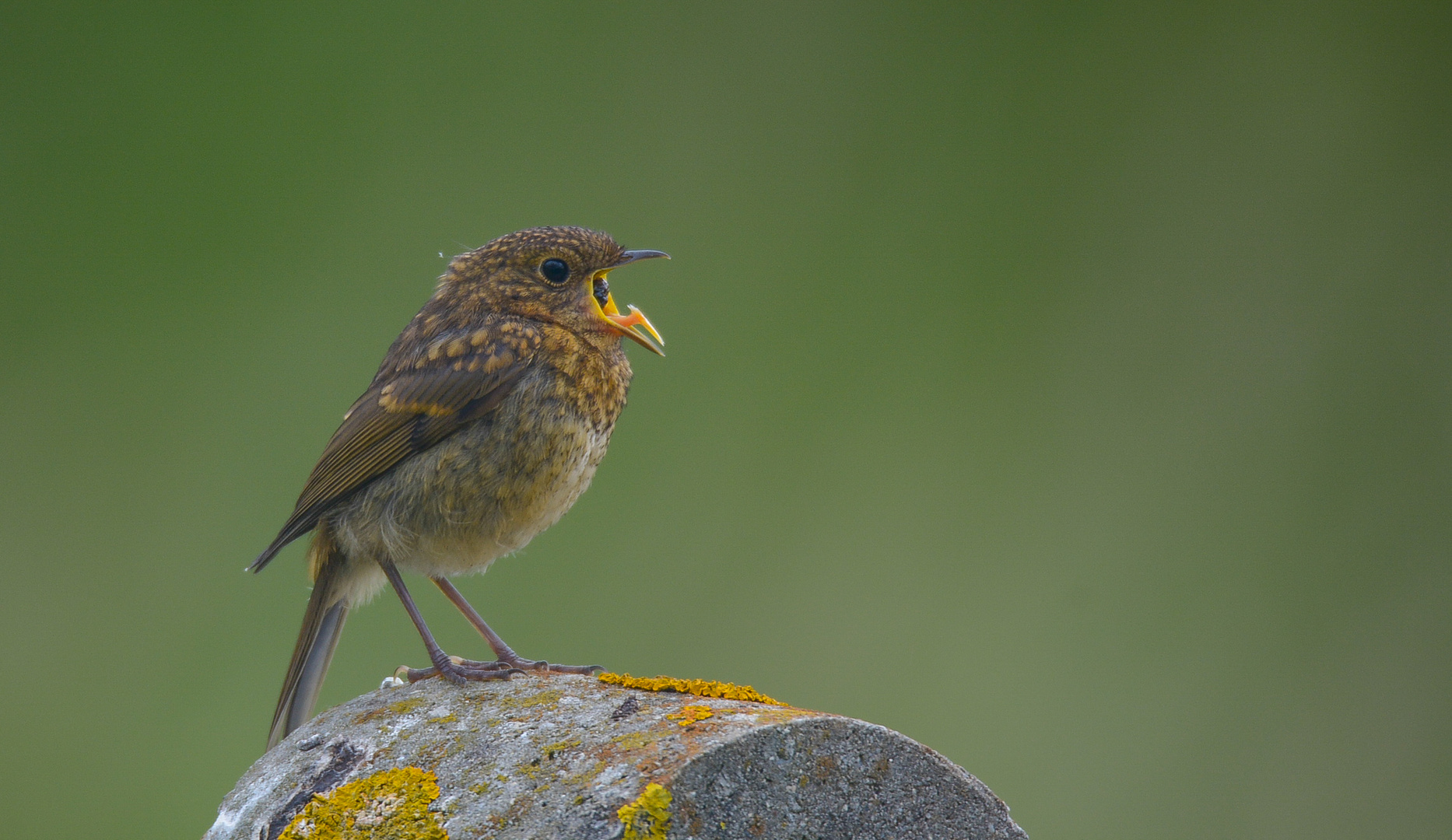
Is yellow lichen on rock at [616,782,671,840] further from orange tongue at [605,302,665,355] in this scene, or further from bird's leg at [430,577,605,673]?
orange tongue at [605,302,665,355]

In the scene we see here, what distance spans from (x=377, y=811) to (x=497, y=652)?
965 mm

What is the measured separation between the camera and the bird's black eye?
319cm

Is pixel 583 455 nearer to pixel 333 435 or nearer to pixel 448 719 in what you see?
pixel 333 435

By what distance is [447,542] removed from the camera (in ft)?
9.59

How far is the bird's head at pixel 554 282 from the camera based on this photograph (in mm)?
3146

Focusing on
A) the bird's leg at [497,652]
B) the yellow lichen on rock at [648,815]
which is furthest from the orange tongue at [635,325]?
the yellow lichen on rock at [648,815]

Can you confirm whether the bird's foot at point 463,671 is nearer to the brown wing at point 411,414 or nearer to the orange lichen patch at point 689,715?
the brown wing at point 411,414

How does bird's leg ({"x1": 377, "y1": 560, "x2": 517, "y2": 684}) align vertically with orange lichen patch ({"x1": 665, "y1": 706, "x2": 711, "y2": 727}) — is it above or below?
below

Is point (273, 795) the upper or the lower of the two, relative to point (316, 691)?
upper

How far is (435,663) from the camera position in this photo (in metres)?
2.52

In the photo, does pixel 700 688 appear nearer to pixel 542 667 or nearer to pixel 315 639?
pixel 542 667

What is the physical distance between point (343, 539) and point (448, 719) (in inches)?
40.8

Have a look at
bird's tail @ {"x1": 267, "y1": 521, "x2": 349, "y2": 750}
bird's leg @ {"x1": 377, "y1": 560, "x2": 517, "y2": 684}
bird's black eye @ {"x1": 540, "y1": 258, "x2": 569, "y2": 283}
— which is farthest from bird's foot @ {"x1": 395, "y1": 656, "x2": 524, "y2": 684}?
bird's black eye @ {"x1": 540, "y1": 258, "x2": 569, "y2": 283}

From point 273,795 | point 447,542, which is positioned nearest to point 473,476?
point 447,542
